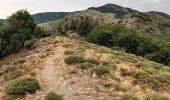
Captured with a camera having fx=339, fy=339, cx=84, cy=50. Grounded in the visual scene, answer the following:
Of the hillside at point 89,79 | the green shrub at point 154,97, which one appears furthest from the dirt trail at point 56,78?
the green shrub at point 154,97

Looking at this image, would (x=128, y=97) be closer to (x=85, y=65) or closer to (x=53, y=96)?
(x=53, y=96)

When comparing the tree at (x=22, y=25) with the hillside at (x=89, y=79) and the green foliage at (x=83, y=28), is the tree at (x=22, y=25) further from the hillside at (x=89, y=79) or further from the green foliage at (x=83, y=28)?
the green foliage at (x=83, y=28)

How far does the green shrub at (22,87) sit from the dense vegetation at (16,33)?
127 ft

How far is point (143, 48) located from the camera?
4139 inches

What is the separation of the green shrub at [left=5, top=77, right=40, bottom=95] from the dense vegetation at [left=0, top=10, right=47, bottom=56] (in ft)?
127

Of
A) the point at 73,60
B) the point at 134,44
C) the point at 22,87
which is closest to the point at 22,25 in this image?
the point at 73,60

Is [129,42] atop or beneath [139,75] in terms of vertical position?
beneath

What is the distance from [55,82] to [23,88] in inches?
162

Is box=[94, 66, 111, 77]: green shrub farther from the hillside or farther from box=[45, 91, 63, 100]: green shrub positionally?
box=[45, 91, 63, 100]: green shrub

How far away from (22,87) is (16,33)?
46.3 meters

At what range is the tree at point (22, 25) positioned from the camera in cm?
7519

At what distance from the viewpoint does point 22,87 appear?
3108 cm

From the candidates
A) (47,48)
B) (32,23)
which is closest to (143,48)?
(32,23)

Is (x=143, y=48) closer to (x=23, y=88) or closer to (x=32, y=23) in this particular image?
(x=32, y=23)
